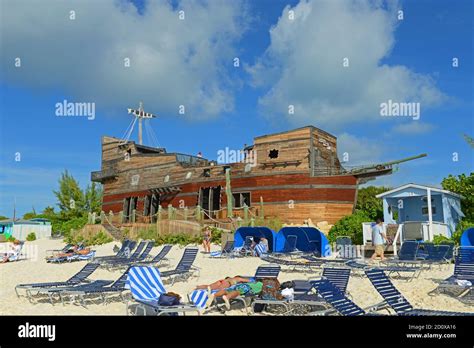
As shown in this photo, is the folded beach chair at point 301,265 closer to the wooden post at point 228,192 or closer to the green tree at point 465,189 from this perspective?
the green tree at point 465,189

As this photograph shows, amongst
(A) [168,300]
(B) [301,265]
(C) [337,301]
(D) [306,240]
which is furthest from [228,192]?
(C) [337,301]

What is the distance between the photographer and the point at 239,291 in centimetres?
693

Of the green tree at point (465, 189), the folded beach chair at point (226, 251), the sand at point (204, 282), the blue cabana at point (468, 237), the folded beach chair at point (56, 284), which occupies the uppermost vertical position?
the green tree at point (465, 189)

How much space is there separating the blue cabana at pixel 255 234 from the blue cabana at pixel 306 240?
1.43 feet

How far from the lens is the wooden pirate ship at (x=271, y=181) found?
74.8ft

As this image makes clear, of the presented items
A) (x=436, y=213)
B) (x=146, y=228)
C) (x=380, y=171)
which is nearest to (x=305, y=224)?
(x=380, y=171)

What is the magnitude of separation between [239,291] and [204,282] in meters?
3.40

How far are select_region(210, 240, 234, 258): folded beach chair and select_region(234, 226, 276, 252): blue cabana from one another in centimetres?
96

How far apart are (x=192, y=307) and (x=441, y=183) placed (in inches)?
633

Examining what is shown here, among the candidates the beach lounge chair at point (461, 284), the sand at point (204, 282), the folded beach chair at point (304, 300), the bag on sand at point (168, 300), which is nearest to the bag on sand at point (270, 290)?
the folded beach chair at point (304, 300)

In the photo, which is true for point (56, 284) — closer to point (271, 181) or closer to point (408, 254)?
point (408, 254)
